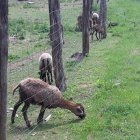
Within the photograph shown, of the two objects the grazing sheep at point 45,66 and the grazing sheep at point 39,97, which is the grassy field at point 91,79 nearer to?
the grazing sheep at point 39,97

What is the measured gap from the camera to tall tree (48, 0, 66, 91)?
12.0 metres

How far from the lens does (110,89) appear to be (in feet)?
41.4

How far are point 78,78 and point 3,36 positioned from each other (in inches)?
338

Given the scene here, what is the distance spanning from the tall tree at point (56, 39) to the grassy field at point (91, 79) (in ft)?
1.42

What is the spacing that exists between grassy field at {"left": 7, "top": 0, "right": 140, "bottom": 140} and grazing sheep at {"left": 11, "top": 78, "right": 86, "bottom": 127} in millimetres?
244

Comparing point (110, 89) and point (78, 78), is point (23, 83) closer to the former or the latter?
point (110, 89)

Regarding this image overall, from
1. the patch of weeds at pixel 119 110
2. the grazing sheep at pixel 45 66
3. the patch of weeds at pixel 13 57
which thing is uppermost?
the grazing sheep at pixel 45 66

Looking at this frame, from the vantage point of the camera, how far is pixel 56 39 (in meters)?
12.1

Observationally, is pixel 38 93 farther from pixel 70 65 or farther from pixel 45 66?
pixel 70 65

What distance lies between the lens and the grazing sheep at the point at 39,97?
9820 millimetres

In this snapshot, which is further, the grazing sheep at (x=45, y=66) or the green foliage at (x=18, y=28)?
the green foliage at (x=18, y=28)

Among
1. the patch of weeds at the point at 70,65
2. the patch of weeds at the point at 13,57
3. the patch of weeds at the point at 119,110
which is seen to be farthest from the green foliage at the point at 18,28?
the patch of weeds at the point at 119,110

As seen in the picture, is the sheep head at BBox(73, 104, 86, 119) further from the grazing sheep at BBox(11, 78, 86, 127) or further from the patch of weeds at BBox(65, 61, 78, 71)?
the patch of weeds at BBox(65, 61, 78, 71)

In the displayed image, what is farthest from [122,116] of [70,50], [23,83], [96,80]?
[70,50]
